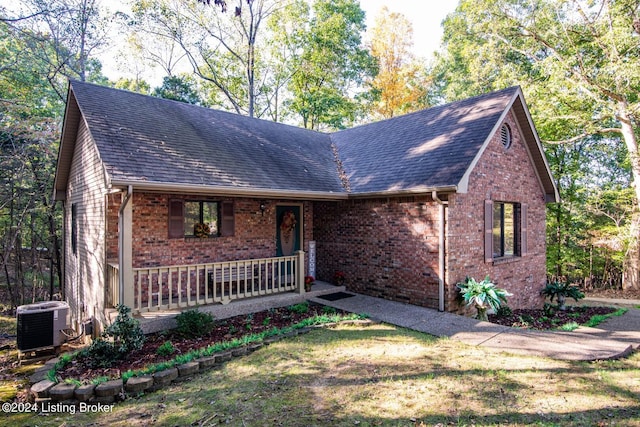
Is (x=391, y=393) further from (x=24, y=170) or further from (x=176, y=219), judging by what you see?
(x=24, y=170)

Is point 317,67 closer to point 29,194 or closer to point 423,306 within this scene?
point 29,194

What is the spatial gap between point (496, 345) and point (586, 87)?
1268cm

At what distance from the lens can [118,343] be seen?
222 inches

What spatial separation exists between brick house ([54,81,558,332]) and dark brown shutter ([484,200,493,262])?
0.14 ft

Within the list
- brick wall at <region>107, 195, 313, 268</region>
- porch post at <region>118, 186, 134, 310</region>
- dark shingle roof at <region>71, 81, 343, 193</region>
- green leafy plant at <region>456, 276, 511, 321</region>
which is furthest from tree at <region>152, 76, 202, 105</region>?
green leafy plant at <region>456, 276, 511, 321</region>

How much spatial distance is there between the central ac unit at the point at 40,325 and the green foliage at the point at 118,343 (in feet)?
5.50

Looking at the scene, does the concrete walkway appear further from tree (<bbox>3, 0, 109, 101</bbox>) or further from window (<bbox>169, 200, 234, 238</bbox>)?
tree (<bbox>3, 0, 109, 101</bbox>)

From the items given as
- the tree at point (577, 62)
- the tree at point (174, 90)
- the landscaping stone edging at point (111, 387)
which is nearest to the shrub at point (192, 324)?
the landscaping stone edging at point (111, 387)

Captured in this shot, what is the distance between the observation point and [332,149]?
13250mm

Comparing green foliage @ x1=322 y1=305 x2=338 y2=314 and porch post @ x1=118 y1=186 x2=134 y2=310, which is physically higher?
porch post @ x1=118 y1=186 x2=134 y2=310

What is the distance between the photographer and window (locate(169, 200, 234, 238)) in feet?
26.5

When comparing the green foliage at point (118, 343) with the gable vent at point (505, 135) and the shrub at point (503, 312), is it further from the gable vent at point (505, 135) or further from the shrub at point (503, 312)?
the gable vent at point (505, 135)

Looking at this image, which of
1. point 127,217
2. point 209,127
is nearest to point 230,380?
point 127,217

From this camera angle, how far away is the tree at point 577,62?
12.2 meters
